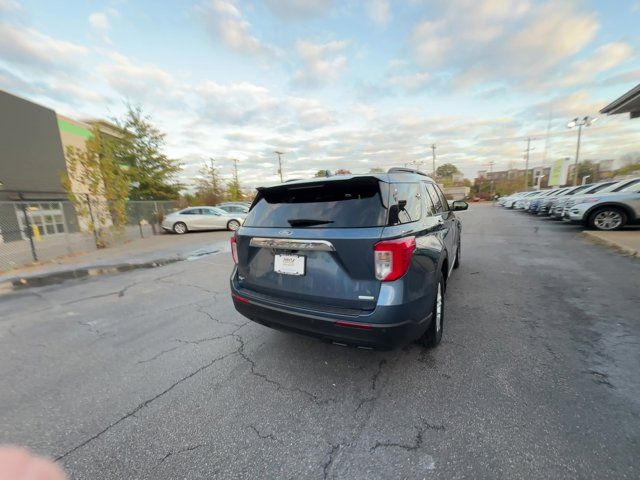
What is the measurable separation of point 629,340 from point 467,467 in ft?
8.67

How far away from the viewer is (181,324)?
149 inches

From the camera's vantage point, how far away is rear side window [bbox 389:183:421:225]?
7.34 ft

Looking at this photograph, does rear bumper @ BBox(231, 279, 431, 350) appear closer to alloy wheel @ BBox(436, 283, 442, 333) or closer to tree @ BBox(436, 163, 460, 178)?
alloy wheel @ BBox(436, 283, 442, 333)

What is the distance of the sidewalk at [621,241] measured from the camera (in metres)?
6.32

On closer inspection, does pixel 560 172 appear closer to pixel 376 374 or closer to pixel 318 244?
pixel 376 374

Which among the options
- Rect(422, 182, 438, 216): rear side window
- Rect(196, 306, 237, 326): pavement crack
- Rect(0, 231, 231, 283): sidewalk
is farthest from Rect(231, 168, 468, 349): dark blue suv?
Rect(0, 231, 231, 283): sidewalk

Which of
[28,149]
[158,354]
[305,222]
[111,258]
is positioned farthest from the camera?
[28,149]

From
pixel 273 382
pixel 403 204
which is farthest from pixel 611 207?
pixel 273 382

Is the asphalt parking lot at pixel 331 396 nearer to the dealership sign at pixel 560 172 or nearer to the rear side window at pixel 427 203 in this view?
the rear side window at pixel 427 203

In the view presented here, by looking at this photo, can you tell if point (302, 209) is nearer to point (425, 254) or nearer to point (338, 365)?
point (425, 254)

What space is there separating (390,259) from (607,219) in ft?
39.0

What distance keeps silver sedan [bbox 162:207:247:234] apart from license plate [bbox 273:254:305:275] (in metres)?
14.0

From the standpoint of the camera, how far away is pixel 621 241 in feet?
23.8

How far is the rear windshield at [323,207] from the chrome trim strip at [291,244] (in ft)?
0.53
